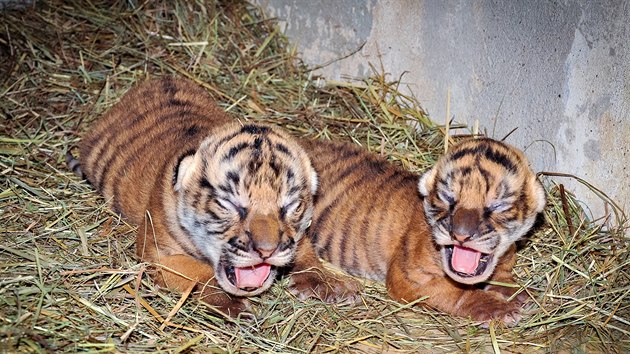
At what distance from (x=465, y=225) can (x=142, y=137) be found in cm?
218

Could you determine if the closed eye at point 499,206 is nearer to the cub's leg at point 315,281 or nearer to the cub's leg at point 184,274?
the cub's leg at point 315,281

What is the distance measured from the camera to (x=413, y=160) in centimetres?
575

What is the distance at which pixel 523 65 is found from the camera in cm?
509

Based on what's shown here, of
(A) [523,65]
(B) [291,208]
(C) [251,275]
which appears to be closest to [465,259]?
(B) [291,208]

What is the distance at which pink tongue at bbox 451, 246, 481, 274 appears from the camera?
4598 millimetres

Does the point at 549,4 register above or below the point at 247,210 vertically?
above

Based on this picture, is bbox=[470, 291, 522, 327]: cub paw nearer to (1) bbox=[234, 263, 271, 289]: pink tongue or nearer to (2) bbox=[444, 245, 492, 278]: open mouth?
(2) bbox=[444, 245, 492, 278]: open mouth

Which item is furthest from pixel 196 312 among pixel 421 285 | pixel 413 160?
pixel 413 160

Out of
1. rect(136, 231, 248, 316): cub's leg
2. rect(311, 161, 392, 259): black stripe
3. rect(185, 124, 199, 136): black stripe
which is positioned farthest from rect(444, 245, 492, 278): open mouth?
rect(185, 124, 199, 136): black stripe

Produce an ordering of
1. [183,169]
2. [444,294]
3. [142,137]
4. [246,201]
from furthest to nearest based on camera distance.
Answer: [142,137] < [444,294] < [183,169] < [246,201]

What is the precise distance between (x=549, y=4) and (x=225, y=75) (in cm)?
262

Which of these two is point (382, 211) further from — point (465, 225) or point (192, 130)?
point (192, 130)

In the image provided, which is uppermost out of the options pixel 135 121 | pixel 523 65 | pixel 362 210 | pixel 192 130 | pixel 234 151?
pixel 523 65

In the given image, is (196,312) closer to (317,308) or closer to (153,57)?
(317,308)
